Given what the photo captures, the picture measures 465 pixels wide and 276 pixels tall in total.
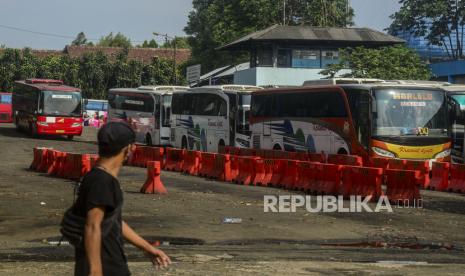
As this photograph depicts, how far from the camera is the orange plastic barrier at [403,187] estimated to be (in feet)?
57.4

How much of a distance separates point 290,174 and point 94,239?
55.0 feet

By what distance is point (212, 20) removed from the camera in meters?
69.3

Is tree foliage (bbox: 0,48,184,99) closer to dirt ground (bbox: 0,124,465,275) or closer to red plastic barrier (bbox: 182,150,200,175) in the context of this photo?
red plastic barrier (bbox: 182,150,200,175)

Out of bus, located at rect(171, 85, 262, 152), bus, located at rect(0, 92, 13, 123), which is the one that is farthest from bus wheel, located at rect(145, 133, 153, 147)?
bus, located at rect(0, 92, 13, 123)

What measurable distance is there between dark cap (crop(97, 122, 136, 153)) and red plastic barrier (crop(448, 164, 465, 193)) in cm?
1801

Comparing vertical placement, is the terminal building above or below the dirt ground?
above

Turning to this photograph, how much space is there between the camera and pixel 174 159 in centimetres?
2745

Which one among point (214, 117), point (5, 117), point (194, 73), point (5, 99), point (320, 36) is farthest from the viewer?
point (194, 73)

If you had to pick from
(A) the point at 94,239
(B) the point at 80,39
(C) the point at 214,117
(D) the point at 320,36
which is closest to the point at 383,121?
(C) the point at 214,117

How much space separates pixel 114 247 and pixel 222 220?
9891mm

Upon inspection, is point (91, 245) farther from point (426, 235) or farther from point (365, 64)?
point (365, 64)

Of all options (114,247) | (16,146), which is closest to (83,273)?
(114,247)

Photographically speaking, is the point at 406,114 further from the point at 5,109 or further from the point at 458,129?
the point at 5,109

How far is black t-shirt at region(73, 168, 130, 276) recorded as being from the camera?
454 centimetres
